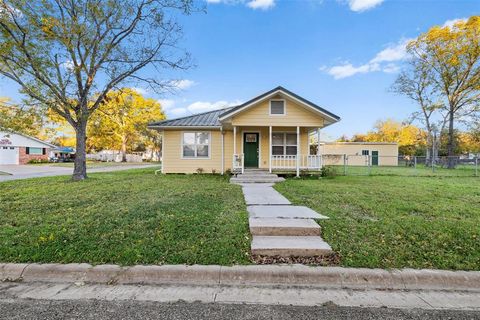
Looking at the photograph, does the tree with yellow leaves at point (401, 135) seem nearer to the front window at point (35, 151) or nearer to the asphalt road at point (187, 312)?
the asphalt road at point (187, 312)

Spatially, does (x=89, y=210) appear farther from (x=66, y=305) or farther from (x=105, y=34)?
(x=105, y=34)

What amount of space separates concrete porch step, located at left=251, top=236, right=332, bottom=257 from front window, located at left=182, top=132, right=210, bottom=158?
10641mm

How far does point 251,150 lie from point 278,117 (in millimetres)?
2620

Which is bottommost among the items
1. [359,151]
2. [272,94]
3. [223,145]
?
[223,145]

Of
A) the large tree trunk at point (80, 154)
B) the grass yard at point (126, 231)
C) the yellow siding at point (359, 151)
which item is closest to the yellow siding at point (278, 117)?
the grass yard at point (126, 231)

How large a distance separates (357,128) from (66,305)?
2394 inches

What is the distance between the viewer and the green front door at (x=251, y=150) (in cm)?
1376

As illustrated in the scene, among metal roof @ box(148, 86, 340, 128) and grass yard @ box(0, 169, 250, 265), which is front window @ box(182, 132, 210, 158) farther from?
grass yard @ box(0, 169, 250, 265)

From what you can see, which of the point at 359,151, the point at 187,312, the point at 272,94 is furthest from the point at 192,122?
the point at 359,151

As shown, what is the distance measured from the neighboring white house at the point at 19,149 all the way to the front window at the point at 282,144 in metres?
30.7

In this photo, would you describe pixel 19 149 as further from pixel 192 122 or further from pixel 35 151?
pixel 192 122

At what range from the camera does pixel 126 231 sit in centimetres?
394

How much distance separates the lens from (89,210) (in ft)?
17.1

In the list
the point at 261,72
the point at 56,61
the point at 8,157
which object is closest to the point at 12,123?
the point at 56,61
